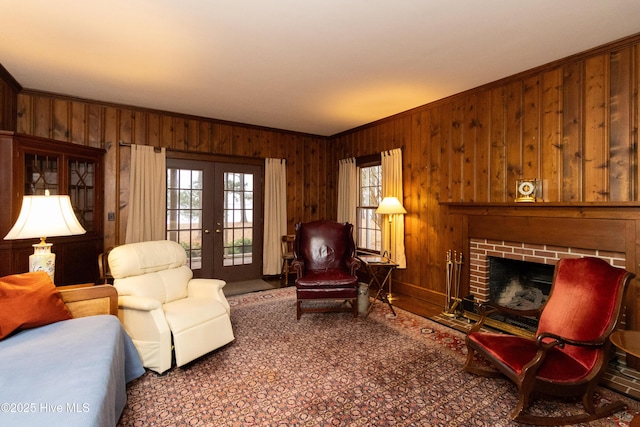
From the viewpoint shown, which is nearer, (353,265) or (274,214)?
(353,265)

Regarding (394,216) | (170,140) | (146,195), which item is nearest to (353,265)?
(394,216)

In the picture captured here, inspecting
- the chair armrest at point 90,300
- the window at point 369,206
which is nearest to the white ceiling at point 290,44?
the window at point 369,206

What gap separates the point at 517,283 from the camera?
3.58 metres

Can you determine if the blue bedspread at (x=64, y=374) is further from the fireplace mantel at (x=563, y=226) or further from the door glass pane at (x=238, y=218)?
the fireplace mantel at (x=563, y=226)

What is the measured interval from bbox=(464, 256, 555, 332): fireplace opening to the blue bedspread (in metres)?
3.40

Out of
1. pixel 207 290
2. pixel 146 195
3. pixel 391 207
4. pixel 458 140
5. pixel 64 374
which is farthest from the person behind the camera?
pixel 146 195

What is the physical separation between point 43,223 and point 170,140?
9.17 feet

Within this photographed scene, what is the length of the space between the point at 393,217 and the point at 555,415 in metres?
2.96

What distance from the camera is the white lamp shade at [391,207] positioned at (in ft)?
14.0

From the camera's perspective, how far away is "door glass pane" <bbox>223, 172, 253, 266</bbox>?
528 cm

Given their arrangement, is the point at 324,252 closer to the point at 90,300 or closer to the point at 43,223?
the point at 90,300

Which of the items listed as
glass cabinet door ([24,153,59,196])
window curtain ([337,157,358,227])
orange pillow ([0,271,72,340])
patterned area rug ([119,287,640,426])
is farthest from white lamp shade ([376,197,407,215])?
glass cabinet door ([24,153,59,196])

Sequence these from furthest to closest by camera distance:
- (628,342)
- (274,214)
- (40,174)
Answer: (274,214), (40,174), (628,342)

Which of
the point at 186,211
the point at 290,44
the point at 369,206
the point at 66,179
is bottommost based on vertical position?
the point at 186,211
